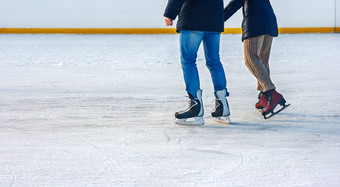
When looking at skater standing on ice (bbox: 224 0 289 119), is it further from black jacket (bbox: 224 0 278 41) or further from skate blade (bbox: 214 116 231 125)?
skate blade (bbox: 214 116 231 125)

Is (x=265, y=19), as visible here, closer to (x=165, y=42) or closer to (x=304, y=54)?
(x=304, y=54)

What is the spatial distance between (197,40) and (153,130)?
0.62m

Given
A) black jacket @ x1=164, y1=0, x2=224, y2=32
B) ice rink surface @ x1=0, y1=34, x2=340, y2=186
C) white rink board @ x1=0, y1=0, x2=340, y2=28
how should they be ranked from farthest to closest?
white rink board @ x1=0, y1=0, x2=340, y2=28, black jacket @ x1=164, y1=0, x2=224, y2=32, ice rink surface @ x1=0, y1=34, x2=340, y2=186

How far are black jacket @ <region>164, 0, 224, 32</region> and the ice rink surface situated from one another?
24.9 inches

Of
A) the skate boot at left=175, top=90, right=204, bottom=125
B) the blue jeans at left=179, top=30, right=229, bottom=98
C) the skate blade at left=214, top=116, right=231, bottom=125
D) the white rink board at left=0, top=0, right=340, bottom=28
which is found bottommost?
the white rink board at left=0, top=0, right=340, bottom=28

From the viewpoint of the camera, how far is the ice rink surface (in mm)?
2396

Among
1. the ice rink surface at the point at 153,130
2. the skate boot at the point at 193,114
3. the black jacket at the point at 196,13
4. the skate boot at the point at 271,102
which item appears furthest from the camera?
the skate boot at the point at 271,102

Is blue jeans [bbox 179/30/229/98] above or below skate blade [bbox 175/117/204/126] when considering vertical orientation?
above

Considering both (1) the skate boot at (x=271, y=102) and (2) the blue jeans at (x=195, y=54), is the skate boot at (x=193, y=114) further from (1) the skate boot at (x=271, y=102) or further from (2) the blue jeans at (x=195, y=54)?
(1) the skate boot at (x=271, y=102)

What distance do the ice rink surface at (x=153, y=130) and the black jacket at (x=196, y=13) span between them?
0.63 meters

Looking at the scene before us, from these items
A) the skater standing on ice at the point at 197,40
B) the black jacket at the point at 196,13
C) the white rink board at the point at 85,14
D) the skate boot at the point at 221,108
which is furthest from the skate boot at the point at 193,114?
the white rink board at the point at 85,14

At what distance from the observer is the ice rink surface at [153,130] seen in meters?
2.40

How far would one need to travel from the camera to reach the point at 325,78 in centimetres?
547

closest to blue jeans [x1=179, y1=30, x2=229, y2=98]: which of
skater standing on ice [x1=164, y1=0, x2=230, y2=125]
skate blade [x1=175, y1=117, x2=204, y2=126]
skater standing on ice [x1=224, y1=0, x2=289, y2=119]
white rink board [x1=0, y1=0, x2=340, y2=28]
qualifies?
skater standing on ice [x1=164, y1=0, x2=230, y2=125]
